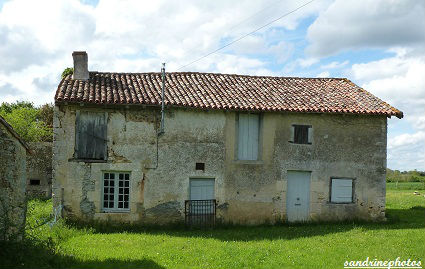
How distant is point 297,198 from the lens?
1770 cm

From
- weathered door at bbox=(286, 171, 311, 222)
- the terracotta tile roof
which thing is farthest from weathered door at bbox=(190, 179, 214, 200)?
weathered door at bbox=(286, 171, 311, 222)

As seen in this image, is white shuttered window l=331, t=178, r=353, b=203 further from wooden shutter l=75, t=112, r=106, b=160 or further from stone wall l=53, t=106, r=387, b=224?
wooden shutter l=75, t=112, r=106, b=160

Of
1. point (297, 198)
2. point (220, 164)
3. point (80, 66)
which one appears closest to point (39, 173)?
point (80, 66)

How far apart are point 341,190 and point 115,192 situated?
28.2 ft

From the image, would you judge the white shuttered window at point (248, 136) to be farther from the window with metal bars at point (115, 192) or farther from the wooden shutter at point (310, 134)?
the window with metal bars at point (115, 192)

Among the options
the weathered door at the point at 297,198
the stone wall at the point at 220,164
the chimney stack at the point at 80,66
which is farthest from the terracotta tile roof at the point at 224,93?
the weathered door at the point at 297,198

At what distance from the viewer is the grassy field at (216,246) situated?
1066 cm

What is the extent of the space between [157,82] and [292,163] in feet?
20.5

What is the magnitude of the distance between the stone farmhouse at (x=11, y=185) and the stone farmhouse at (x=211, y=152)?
18.2 ft

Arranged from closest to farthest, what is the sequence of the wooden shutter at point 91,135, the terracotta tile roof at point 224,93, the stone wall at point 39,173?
the wooden shutter at point 91,135, the terracotta tile roof at point 224,93, the stone wall at point 39,173

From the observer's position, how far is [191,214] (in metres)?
16.8

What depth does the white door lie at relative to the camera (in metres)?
16.9

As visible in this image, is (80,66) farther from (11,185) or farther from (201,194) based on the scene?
(11,185)

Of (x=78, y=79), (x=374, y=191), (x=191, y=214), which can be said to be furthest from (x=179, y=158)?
(x=374, y=191)
